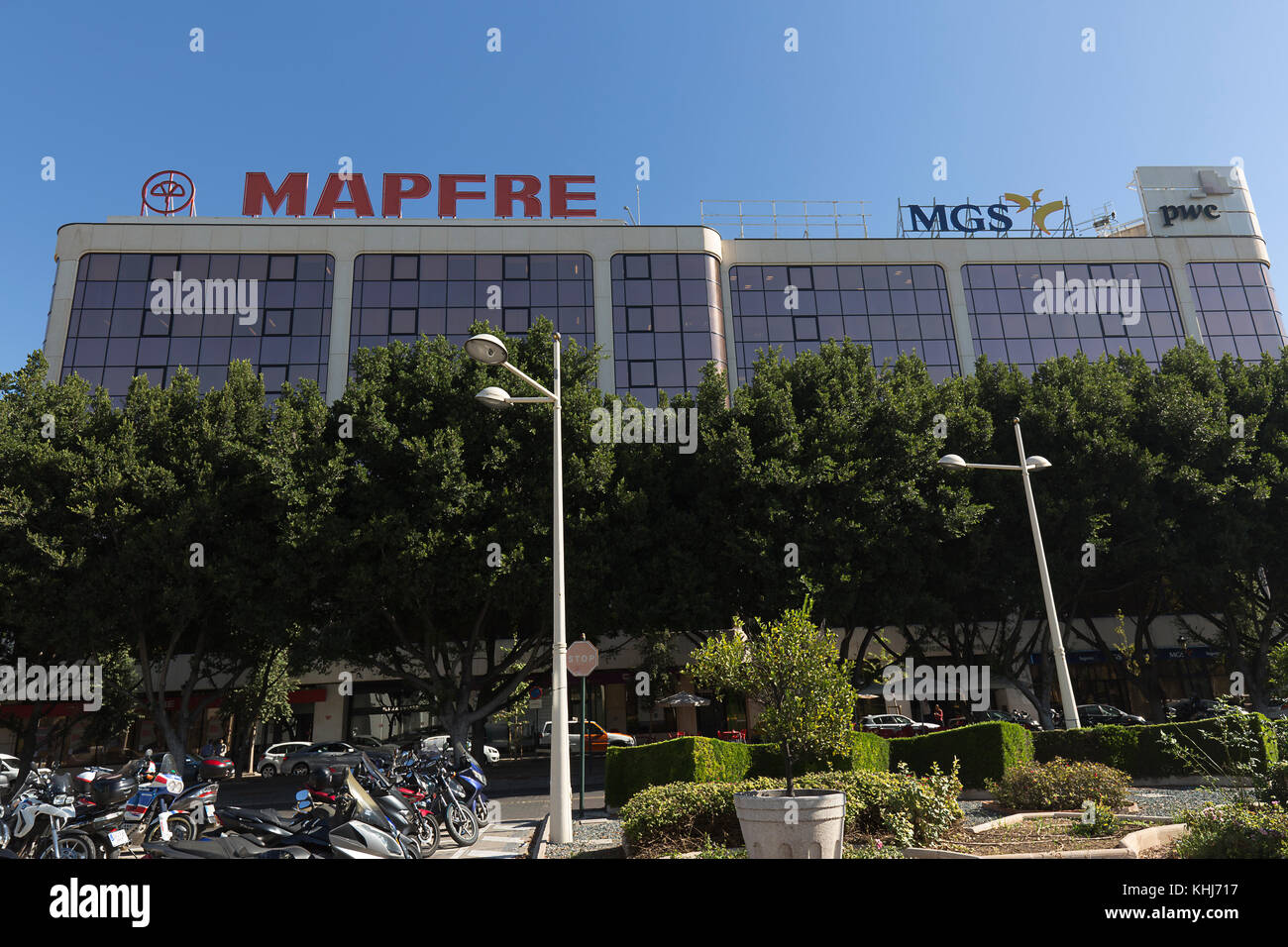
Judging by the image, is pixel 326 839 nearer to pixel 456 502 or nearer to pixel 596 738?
pixel 456 502

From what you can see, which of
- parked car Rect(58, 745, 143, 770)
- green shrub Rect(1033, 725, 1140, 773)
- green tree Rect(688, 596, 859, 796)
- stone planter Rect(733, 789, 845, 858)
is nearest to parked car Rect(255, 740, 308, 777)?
parked car Rect(58, 745, 143, 770)

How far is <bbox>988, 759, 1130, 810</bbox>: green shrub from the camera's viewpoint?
12117 mm

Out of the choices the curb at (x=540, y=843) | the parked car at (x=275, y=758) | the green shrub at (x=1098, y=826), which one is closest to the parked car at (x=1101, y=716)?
the green shrub at (x=1098, y=826)

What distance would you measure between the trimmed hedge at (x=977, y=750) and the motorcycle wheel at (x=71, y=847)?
1352cm

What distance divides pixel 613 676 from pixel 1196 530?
2341 centimetres

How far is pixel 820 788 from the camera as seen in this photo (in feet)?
32.6

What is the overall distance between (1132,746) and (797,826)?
1215 centimetres

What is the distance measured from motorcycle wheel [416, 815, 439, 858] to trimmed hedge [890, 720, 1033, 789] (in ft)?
31.4

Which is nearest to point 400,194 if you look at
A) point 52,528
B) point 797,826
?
point 52,528

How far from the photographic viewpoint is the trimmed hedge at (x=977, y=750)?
591 inches

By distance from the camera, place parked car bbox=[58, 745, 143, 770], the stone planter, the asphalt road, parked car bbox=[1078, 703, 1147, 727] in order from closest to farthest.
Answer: the stone planter, the asphalt road, parked car bbox=[1078, 703, 1147, 727], parked car bbox=[58, 745, 143, 770]

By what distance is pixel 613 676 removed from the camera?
3588cm

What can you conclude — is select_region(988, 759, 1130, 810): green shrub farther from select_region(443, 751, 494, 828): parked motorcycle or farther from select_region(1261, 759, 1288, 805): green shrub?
select_region(443, 751, 494, 828): parked motorcycle

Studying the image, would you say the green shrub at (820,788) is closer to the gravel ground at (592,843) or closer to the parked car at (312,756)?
the gravel ground at (592,843)
